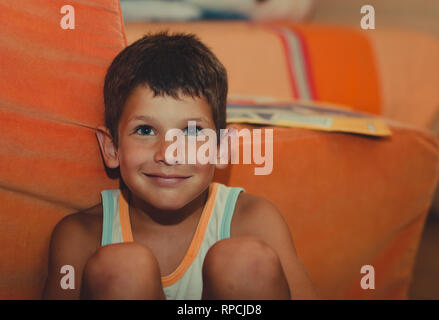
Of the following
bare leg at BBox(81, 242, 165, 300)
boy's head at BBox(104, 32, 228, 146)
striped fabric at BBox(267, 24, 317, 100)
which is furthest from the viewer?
striped fabric at BBox(267, 24, 317, 100)

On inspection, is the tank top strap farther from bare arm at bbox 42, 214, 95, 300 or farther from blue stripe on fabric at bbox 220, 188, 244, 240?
blue stripe on fabric at bbox 220, 188, 244, 240

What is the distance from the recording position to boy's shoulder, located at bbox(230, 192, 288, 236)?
71 centimetres

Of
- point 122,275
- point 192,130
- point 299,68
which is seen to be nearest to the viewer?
point 122,275

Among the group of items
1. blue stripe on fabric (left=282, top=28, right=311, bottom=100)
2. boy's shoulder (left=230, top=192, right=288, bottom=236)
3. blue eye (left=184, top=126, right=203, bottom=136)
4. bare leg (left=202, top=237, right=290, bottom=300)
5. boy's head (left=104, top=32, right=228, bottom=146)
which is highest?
blue stripe on fabric (left=282, top=28, right=311, bottom=100)

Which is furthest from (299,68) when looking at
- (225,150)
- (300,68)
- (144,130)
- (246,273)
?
(246,273)

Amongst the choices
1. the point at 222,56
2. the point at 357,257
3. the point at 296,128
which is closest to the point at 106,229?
the point at 296,128

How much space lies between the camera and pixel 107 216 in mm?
715

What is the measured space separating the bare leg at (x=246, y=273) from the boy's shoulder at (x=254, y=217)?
9 cm

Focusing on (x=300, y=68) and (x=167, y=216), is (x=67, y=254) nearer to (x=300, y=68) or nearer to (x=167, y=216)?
(x=167, y=216)

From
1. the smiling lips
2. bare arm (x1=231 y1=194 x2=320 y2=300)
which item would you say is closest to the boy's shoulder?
bare arm (x1=231 y1=194 x2=320 y2=300)

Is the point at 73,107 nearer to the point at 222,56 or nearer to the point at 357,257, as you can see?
the point at 357,257

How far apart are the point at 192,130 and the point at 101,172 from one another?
165 mm
